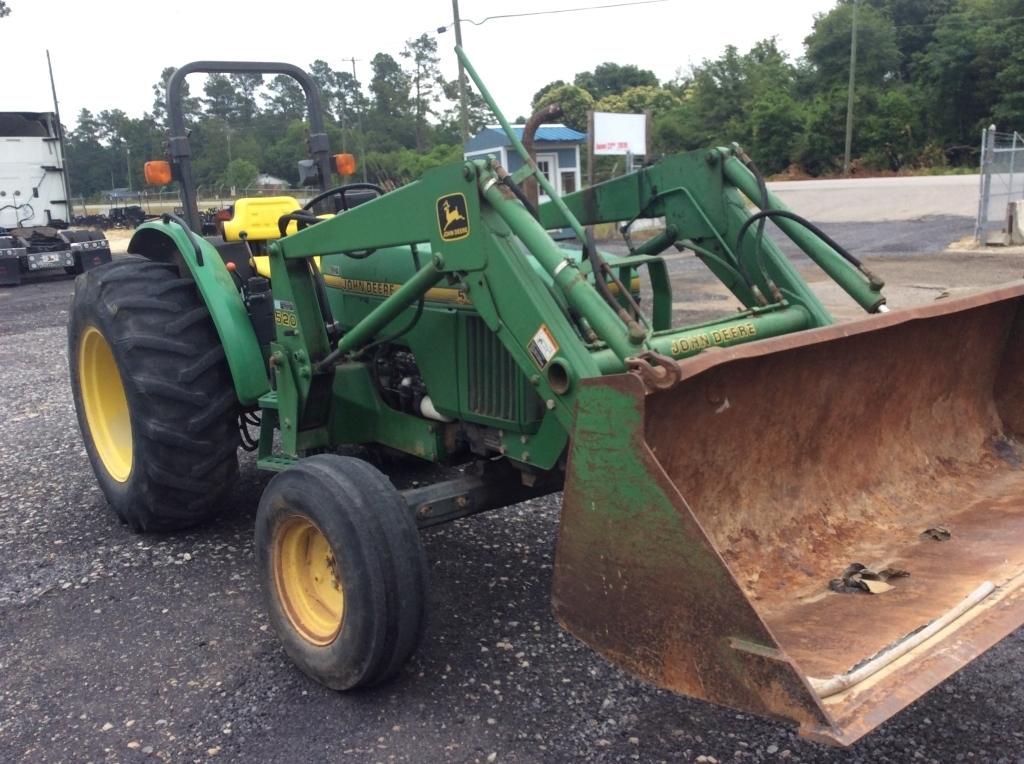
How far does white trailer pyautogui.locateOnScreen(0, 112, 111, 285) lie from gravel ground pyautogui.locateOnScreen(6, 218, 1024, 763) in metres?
14.8

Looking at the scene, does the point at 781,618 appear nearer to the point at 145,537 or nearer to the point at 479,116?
the point at 145,537

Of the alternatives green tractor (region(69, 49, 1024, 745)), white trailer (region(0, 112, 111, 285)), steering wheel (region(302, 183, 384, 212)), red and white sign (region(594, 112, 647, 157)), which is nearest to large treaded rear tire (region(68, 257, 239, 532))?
green tractor (region(69, 49, 1024, 745))

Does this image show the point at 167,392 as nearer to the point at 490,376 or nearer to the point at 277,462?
the point at 277,462

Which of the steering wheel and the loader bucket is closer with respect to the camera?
the loader bucket

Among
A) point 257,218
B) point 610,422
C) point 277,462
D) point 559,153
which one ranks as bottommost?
point 277,462

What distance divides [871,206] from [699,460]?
2564 centimetres

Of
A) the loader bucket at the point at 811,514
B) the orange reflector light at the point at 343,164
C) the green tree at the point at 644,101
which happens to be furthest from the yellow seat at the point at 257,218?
the green tree at the point at 644,101

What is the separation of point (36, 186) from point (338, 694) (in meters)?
19.3

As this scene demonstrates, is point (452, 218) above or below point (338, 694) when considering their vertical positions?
above

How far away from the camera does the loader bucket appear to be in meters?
2.23

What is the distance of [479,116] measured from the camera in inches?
1954

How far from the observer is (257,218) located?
4.68 m

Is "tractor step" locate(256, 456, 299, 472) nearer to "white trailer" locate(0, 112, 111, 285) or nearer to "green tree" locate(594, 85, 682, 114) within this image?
"white trailer" locate(0, 112, 111, 285)

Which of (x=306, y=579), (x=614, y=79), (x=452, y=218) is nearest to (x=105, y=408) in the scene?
(x=306, y=579)
